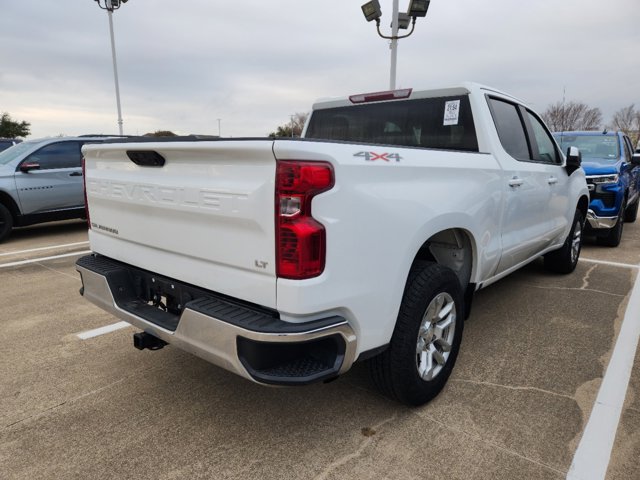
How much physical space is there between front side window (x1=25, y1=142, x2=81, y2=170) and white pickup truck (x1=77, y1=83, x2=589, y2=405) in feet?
19.7

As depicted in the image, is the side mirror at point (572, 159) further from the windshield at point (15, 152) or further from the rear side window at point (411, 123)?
the windshield at point (15, 152)

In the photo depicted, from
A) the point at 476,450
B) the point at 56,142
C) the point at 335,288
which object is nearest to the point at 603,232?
the point at 476,450

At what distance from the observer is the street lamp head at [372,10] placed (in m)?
10.3

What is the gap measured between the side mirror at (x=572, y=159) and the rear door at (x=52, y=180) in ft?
25.2

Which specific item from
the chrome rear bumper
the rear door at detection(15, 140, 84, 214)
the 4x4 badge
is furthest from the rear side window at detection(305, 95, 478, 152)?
the rear door at detection(15, 140, 84, 214)

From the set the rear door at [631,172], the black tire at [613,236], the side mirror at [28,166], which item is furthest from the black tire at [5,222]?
the rear door at [631,172]

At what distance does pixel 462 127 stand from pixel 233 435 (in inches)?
98.9

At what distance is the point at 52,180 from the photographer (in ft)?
26.1

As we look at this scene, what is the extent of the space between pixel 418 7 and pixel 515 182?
807 cm

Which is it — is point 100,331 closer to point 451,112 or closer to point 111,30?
point 451,112

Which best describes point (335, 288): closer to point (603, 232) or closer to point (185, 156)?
point (185, 156)

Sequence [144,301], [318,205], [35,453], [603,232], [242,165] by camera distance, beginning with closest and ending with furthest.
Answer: [318,205] < [242,165] < [35,453] < [144,301] < [603,232]

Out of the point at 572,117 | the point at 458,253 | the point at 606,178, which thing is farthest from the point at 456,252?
the point at 572,117

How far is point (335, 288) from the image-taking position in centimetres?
194
